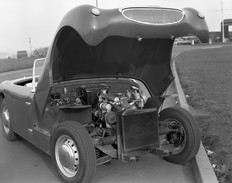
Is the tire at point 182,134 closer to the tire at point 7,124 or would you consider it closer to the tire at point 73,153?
the tire at point 73,153

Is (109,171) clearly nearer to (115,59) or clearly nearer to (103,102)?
(103,102)

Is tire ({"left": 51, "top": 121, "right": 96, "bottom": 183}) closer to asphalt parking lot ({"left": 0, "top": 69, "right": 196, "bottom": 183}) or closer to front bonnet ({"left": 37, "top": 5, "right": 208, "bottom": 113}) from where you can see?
asphalt parking lot ({"left": 0, "top": 69, "right": 196, "bottom": 183})

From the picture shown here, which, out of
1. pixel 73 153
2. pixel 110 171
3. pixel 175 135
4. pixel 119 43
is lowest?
pixel 110 171

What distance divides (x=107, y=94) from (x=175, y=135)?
3.59 feet

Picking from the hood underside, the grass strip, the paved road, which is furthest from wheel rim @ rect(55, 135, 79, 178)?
the grass strip

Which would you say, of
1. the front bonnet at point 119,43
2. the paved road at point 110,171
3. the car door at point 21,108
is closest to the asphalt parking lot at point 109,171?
the paved road at point 110,171

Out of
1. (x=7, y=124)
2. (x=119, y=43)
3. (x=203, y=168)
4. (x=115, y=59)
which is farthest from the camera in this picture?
(x=7, y=124)

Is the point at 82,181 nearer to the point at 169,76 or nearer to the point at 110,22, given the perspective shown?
the point at 110,22

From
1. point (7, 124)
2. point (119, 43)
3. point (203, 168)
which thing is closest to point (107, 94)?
point (119, 43)

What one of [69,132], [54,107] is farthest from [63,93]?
[69,132]

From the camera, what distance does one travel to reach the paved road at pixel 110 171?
14.0 feet

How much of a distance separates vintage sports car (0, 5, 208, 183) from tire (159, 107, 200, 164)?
0.01m

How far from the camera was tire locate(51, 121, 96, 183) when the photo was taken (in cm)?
367

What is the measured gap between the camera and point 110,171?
14.8 feet
